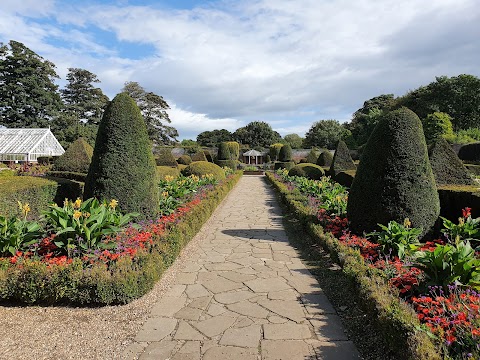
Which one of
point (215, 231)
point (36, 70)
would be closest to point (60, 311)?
point (215, 231)

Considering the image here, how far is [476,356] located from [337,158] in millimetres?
→ 14568

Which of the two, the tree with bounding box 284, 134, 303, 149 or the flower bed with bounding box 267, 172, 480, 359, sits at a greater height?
the tree with bounding box 284, 134, 303, 149

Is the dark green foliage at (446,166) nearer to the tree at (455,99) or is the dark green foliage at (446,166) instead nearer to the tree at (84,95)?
the tree at (455,99)

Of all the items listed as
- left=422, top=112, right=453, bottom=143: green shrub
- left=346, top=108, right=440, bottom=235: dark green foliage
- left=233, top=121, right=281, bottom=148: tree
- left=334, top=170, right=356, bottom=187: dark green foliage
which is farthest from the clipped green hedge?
left=233, top=121, right=281, bottom=148: tree

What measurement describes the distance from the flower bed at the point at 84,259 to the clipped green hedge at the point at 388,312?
2.18 meters

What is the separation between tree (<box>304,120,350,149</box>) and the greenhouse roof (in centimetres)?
3988

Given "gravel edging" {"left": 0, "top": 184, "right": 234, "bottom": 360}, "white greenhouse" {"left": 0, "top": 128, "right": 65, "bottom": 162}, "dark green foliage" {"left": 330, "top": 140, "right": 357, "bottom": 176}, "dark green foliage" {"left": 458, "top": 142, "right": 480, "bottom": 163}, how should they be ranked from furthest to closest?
"white greenhouse" {"left": 0, "top": 128, "right": 65, "bottom": 162}, "dark green foliage" {"left": 458, "top": 142, "right": 480, "bottom": 163}, "dark green foliage" {"left": 330, "top": 140, "right": 357, "bottom": 176}, "gravel edging" {"left": 0, "top": 184, "right": 234, "bottom": 360}

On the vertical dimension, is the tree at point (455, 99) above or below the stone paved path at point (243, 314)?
above

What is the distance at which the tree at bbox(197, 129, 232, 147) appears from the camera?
63256 mm

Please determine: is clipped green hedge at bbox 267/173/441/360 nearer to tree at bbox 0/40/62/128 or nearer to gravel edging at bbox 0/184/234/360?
gravel edging at bbox 0/184/234/360

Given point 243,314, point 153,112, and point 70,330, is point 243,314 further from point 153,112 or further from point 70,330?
point 153,112

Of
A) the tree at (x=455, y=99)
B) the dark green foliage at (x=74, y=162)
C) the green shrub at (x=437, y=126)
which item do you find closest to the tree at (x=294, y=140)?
the tree at (x=455, y=99)

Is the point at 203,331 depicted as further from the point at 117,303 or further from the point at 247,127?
the point at 247,127

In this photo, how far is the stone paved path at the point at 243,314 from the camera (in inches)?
101
